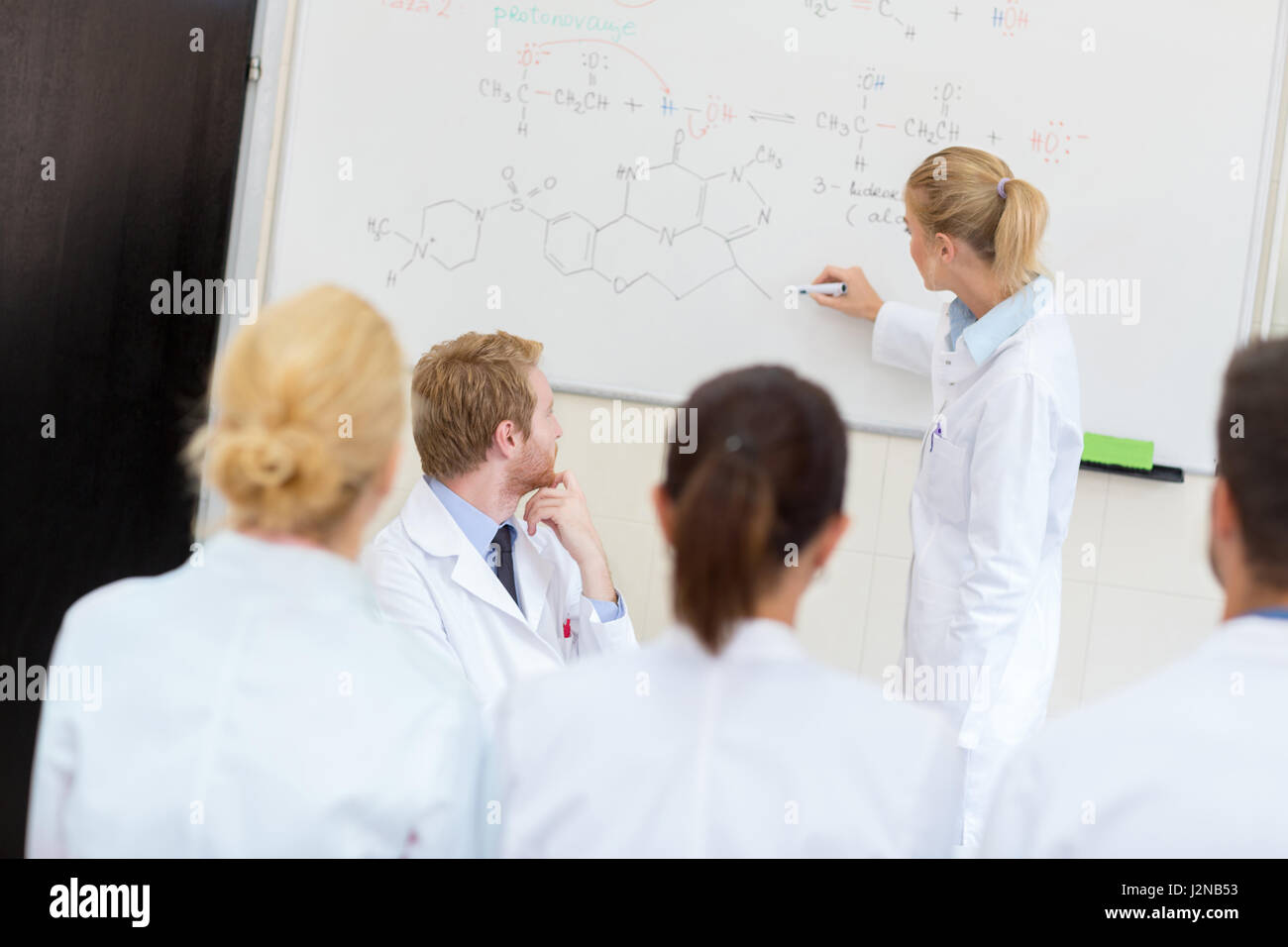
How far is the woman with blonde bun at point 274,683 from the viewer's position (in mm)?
923

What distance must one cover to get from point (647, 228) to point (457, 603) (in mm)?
986

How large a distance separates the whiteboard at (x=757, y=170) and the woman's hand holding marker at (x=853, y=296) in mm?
30

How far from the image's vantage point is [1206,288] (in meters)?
2.30

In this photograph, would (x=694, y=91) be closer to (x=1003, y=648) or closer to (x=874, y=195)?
(x=874, y=195)

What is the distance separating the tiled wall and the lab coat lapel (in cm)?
67

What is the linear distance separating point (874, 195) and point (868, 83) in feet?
0.73

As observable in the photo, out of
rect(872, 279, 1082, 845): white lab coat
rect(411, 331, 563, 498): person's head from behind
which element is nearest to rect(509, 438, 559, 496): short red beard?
rect(411, 331, 563, 498): person's head from behind

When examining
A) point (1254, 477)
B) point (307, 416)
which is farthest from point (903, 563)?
point (307, 416)

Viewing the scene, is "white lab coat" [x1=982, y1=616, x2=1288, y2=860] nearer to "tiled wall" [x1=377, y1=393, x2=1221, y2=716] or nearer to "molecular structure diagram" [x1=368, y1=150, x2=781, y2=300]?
"tiled wall" [x1=377, y1=393, x2=1221, y2=716]

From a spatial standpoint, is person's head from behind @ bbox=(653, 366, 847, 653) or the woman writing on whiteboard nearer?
person's head from behind @ bbox=(653, 366, 847, 653)

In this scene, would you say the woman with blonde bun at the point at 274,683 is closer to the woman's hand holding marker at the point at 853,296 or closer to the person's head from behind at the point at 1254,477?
the person's head from behind at the point at 1254,477

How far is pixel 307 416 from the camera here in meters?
0.95

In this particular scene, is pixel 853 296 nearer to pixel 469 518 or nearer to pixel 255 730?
pixel 469 518

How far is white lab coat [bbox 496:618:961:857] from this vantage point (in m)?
0.89
